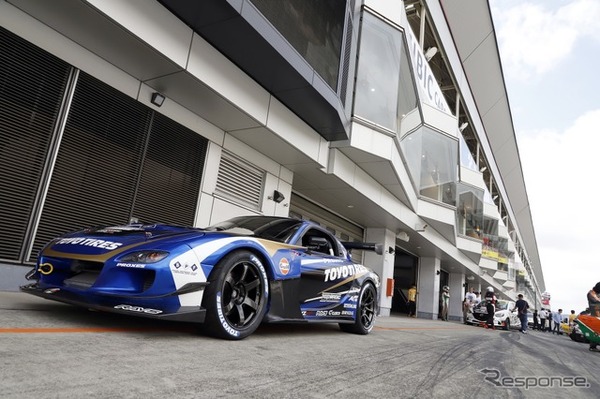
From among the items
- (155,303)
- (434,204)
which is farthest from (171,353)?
(434,204)

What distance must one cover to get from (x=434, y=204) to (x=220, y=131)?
9.90 m

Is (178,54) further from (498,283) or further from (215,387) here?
(498,283)

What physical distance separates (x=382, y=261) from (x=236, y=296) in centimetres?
1312

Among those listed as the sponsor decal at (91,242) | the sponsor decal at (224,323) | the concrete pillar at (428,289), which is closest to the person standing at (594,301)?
the sponsor decal at (224,323)

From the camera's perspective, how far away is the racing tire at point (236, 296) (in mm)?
3057

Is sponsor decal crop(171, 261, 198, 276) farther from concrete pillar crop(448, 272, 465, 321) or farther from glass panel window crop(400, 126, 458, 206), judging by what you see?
concrete pillar crop(448, 272, 465, 321)

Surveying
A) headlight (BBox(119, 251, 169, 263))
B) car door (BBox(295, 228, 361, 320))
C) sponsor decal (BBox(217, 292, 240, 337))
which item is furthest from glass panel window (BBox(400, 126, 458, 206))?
headlight (BBox(119, 251, 169, 263))

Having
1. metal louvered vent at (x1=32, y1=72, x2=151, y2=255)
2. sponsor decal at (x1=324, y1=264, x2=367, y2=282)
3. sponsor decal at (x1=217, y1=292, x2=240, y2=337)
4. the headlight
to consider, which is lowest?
sponsor decal at (x1=217, y1=292, x2=240, y2=337)

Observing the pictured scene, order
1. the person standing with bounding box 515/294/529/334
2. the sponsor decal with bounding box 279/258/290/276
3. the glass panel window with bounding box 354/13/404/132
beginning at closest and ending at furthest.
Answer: the sponsor decal with bounding box 279/258/290/276 → the glass panel window with bounding box 354/13/404/132 → the person standing with bounding box 515/294/529/334

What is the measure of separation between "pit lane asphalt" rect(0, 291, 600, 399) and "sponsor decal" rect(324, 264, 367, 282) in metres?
0.81

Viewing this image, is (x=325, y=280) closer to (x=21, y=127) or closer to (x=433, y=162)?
(x=21, y=127)

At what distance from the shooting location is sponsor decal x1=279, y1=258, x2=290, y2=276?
3.75 metres

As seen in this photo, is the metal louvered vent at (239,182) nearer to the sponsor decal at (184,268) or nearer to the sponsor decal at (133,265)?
the sponsor decal at (184,268)

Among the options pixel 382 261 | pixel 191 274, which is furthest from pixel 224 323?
pixel 382 261
